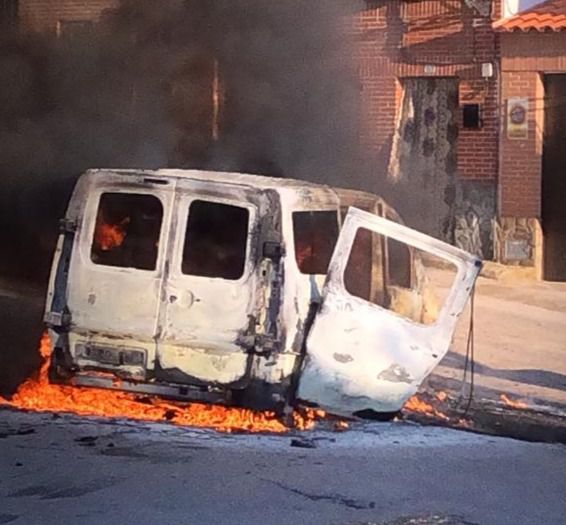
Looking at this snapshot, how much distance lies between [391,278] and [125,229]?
185cm

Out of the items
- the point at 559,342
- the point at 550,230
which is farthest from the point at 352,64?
the point at 559,342

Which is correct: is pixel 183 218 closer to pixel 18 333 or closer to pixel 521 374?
pixel 18 333

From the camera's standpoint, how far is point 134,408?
27.2 feet

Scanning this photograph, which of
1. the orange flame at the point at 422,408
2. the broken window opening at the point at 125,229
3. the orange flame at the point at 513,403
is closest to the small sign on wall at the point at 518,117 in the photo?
the orange flame at the point at 513,403

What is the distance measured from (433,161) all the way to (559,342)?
5882 mm

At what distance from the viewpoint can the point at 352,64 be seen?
55.4ft

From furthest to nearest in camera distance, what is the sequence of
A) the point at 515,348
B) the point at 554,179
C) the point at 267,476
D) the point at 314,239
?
1. the point at 554,179
2. the point at 515,348
3. the point at 314,239
4. the point at 267,476

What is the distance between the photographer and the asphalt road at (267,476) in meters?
6.11

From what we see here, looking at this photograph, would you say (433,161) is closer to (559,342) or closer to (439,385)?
(559,342)

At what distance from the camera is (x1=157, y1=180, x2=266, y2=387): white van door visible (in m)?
7.68

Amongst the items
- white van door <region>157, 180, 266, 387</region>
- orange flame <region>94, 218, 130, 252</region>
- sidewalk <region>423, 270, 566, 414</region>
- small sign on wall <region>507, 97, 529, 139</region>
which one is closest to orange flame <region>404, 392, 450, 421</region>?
sidewalk <region>423, 270, 566, 414</region>

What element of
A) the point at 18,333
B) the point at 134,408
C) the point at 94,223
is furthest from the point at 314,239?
the point at 18,333

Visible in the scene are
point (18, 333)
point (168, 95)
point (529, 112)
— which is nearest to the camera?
point (18, 333)

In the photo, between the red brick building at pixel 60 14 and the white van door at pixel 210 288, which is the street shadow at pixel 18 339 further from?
the red brick building at pixel 60 14
